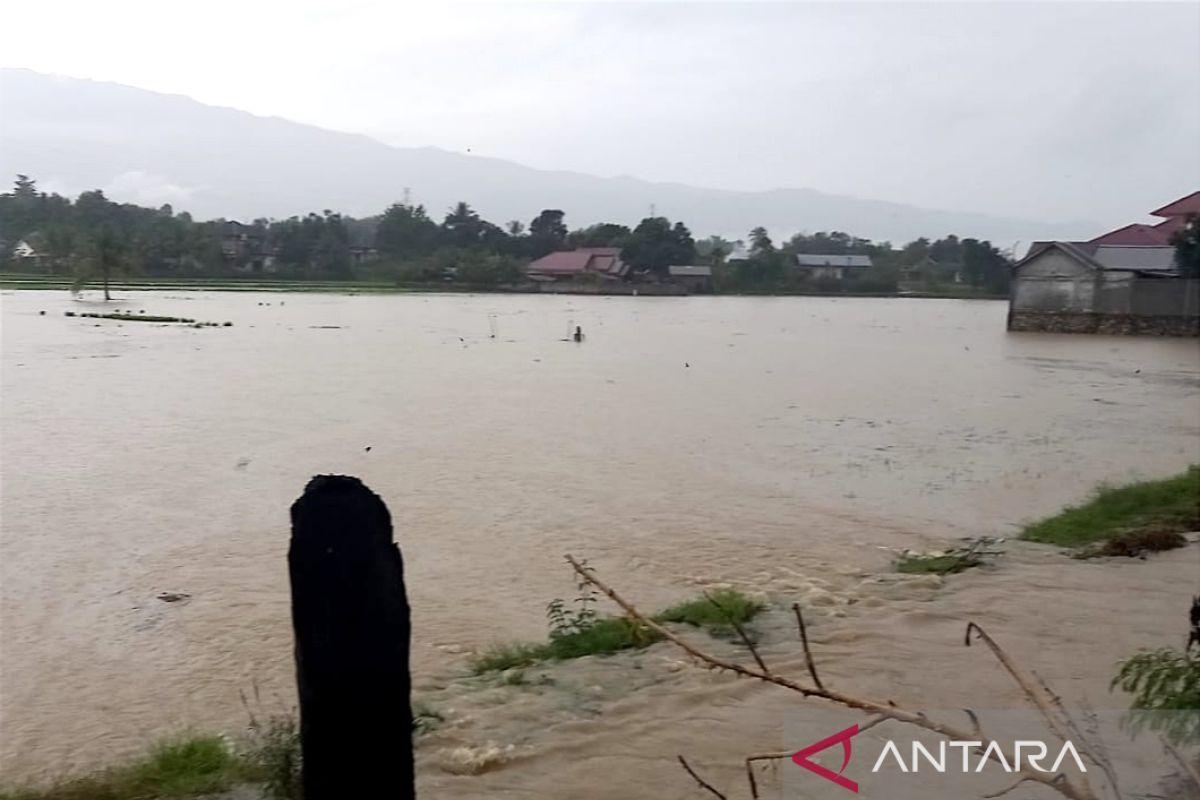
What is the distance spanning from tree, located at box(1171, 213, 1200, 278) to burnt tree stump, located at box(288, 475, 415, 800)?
28156 millimetres

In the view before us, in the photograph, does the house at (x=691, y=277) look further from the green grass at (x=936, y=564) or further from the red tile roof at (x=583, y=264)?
the green grass at (x=936, y=564)

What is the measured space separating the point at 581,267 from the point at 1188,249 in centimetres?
3046

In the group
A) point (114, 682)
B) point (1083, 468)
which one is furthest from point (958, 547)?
point (114, 682)

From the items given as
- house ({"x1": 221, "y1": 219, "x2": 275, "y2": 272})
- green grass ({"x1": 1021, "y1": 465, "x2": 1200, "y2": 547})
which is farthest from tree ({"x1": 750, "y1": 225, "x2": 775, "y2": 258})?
green grass ({"x1": 1021, "y1": 465, "x2": 1200, "y2": 547})

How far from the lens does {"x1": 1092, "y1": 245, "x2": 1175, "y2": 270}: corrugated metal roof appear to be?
2811cm

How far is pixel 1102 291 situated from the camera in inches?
1085

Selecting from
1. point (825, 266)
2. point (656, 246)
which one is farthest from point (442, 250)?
point (825, 266)

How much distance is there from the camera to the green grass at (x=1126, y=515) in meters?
6.78

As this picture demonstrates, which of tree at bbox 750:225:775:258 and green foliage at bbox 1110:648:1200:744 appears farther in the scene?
tree at bbox 750:225:775:258

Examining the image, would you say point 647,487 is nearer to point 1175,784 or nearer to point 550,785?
point 550,785

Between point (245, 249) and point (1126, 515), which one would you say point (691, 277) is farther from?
point (1126, 515)

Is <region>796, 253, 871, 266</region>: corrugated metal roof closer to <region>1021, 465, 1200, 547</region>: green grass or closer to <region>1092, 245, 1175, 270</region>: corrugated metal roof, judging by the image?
<region>1092, 245, 1175, 270</region>: corrugated metal roof

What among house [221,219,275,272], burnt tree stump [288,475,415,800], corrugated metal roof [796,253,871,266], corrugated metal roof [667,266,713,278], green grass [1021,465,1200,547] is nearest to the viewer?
burnt tree stump [288,475,415,800]

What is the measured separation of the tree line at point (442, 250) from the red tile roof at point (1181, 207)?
18743mm
